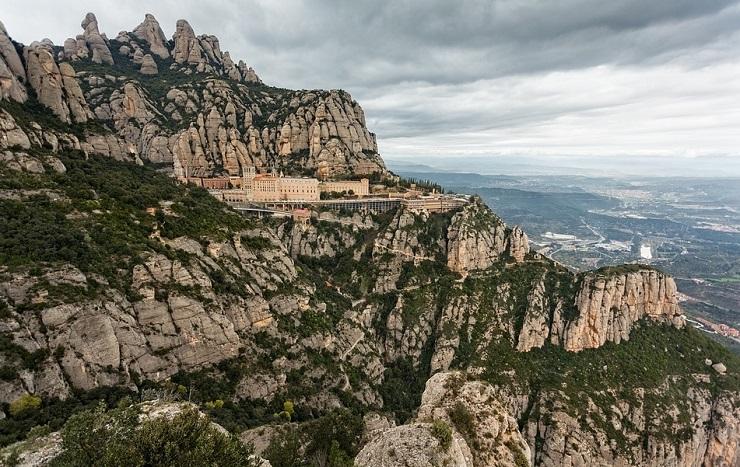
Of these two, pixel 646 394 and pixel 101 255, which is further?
pixel 646 394

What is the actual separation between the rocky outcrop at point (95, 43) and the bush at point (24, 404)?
154 meters

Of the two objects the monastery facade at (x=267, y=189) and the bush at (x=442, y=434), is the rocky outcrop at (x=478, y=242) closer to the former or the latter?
the monastery facade at (x=267, y=189)

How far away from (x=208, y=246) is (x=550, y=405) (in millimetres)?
65522

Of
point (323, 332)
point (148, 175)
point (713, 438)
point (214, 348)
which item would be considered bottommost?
point (713, 438)

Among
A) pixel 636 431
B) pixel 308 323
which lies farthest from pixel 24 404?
pixel 636 431

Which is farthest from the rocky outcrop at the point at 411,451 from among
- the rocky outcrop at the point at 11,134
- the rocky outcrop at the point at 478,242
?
the rocky outcrop at the point at 478,242

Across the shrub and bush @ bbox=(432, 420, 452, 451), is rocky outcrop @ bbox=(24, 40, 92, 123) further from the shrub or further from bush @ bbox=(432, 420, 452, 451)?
bush @ bbox=(432, 420, 452, 451)

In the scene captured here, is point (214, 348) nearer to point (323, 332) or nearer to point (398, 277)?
point (323, 332)

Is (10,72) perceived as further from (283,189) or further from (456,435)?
(456,435)

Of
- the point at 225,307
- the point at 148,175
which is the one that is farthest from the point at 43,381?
the point at 148,175

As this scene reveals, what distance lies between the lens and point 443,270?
307 feet

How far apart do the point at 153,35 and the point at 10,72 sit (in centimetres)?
11005

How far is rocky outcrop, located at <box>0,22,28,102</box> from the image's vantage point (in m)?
66.4

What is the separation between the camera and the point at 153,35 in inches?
6265
